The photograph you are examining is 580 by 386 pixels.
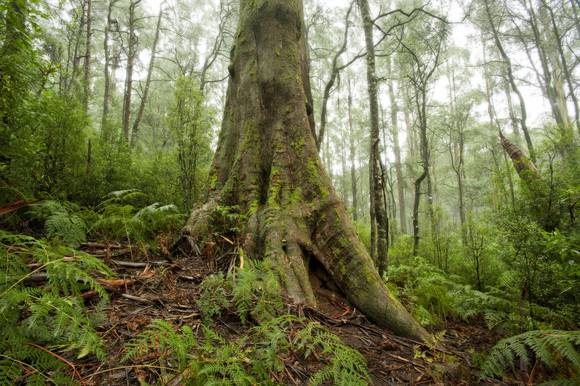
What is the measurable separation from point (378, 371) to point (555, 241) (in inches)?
87.4

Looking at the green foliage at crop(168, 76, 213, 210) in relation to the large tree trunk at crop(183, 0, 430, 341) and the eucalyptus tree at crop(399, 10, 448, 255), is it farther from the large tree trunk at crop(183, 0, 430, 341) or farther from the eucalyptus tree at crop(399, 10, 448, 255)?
the eucalyptus tree at crop(399, 10, 448, 255)

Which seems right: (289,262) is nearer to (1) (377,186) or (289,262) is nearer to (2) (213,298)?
(2) (213,298)

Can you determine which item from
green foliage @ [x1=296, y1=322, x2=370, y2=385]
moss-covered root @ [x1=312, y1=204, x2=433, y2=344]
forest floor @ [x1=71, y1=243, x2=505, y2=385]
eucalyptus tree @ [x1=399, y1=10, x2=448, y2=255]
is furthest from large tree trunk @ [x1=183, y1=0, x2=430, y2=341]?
eucalyptus tree @ [x1=399, y1=10, x2=448, y2=255]

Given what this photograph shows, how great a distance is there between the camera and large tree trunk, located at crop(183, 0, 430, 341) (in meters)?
2.93

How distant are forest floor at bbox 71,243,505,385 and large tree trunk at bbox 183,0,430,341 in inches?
9.4

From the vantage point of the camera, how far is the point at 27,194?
305cm

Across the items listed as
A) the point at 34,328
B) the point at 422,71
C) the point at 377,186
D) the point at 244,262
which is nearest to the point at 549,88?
the point at 422,71

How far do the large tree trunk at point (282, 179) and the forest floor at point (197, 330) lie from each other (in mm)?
238

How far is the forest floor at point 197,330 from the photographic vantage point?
5.48 feet

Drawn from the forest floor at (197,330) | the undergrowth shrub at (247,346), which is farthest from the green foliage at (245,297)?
the forest floor at (197,330)

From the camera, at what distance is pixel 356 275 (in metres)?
3.04

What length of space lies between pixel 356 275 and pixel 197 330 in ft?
5.73

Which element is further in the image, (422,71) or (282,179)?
(422,71)

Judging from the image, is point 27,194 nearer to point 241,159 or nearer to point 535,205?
point 241,159
